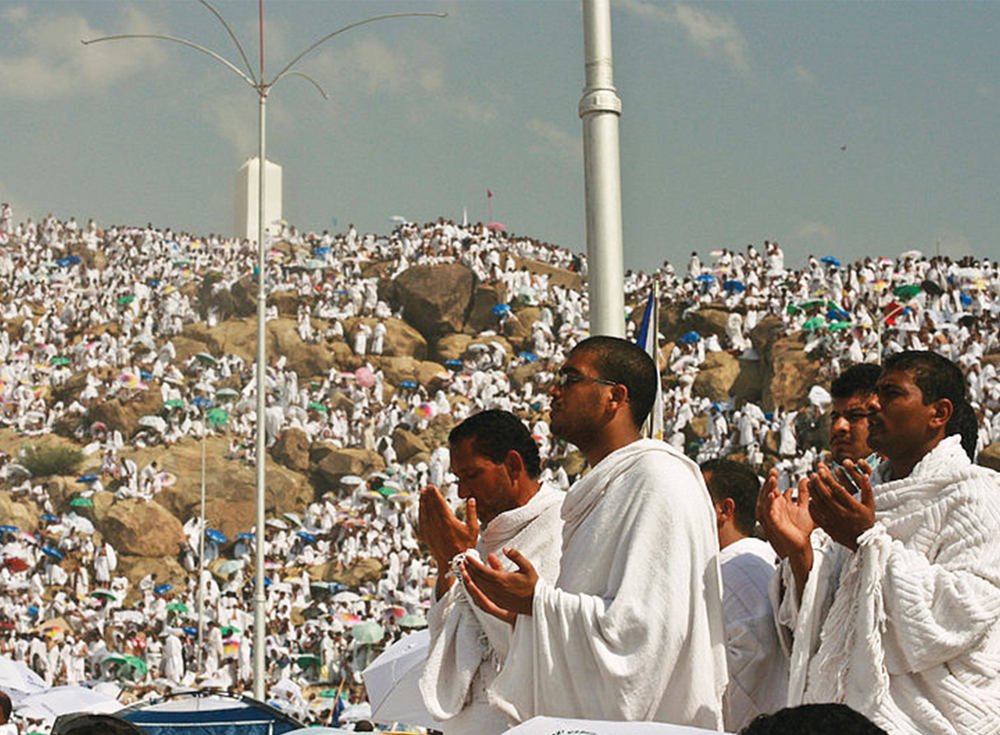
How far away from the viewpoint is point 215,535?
3681 centimetres

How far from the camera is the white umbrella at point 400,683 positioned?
751cm

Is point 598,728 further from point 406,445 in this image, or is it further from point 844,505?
point 406,445

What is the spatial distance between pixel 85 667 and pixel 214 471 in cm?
1101

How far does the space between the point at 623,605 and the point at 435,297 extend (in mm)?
44626

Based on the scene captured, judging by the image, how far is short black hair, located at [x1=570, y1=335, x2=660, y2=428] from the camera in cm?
372

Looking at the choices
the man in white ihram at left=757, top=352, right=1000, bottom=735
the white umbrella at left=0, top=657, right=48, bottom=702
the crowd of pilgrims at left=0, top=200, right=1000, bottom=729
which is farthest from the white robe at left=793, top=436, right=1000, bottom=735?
the crowd of pilgrims at left=0, top=200, right=1000, bottom=729

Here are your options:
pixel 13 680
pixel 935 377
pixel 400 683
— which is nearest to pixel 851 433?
pixel 935 377

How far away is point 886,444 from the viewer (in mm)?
3572

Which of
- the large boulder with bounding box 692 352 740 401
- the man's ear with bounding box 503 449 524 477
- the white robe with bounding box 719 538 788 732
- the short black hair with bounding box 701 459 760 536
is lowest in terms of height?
the white robe with bounding box 719 538 788 732

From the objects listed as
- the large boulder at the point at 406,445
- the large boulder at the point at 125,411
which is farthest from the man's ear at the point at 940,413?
the large boulder at the point at 125,411

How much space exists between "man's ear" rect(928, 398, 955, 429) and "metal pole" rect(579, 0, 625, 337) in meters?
2.45

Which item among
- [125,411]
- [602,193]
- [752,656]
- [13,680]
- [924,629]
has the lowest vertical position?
[13,680]

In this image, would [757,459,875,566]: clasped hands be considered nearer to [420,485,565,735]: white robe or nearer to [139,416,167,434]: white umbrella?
[420,485,565,735]: white robe

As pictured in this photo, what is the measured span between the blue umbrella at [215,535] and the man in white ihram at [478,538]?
109ft
